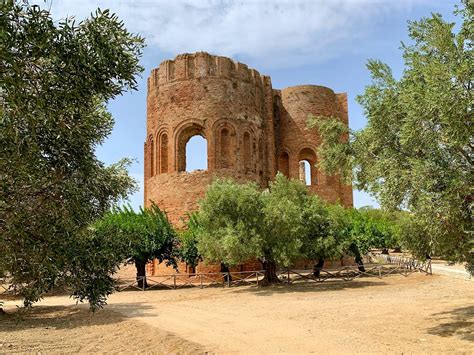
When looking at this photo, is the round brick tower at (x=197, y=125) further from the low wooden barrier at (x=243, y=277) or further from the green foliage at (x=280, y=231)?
the green foliage at (x=280, y=231)

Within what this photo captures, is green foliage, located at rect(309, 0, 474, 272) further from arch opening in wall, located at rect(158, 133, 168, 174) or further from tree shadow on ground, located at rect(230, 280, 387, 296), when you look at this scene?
arch opening in wall, located at rect(158, 133, 168, 174)

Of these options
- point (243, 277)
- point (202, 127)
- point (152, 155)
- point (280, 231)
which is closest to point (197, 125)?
point (202, 127)

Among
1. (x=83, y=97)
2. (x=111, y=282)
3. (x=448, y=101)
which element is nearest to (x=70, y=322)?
(x=111, y=282)

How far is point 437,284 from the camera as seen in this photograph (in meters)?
17.7

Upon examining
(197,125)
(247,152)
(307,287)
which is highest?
(197,125)

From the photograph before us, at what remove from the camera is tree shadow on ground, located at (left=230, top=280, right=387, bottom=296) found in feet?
58.4

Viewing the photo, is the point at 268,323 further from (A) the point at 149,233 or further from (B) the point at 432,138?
(A) the point at 149,233

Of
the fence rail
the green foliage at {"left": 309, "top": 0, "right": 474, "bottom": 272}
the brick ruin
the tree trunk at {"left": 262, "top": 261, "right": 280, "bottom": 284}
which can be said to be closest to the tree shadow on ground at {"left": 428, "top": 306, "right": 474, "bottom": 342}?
the green foliage at {"left": 309, "top": 0, "right": 474, "bottom": 272}

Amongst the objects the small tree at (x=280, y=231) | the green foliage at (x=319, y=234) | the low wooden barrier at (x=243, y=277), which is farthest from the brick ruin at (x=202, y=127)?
the small tree at (x=280, y=231)

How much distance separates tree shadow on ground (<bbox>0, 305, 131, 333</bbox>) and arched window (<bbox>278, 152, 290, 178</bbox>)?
56.3 ft

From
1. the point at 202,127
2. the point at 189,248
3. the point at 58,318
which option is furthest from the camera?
the point at 202,127

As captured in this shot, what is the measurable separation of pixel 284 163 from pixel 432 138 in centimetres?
2186

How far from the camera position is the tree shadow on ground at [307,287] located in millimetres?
17812

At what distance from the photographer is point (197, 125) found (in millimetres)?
24859
